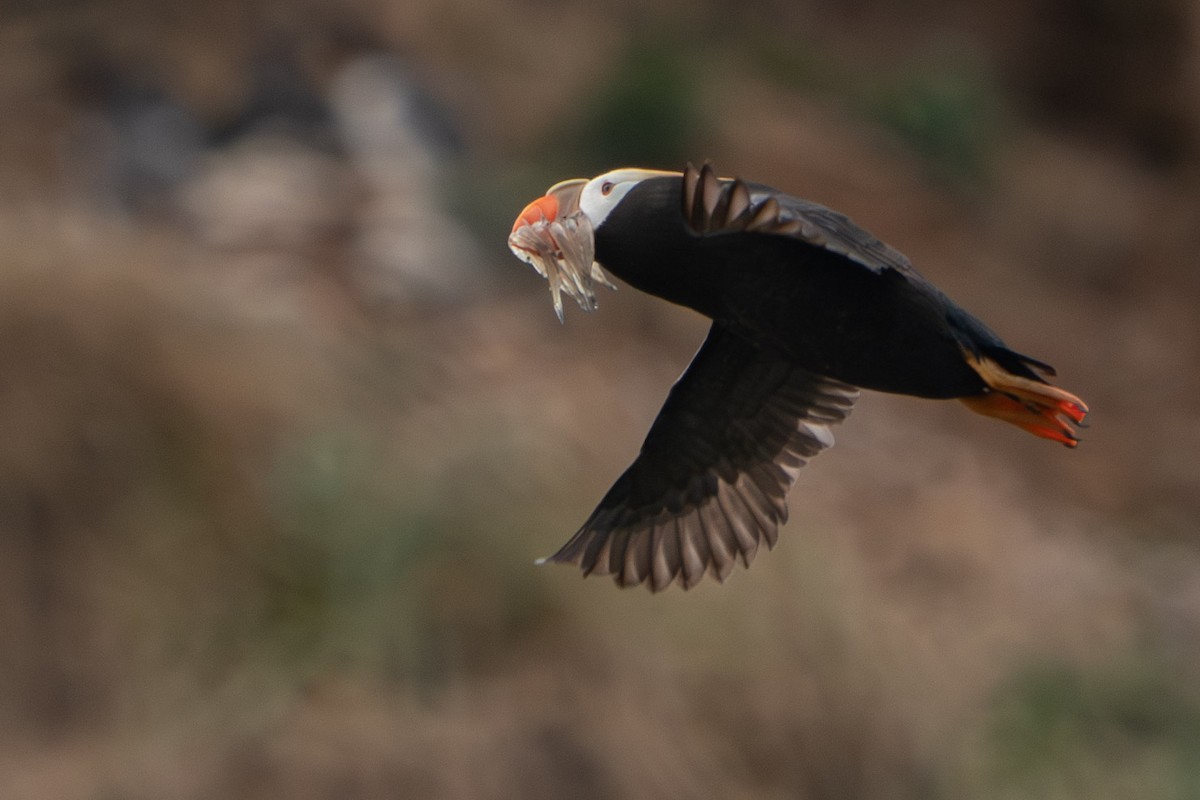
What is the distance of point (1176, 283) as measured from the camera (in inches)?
558

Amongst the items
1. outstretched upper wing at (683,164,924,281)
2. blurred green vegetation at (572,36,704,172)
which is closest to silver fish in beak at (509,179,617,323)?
outstretched upper wing at (683,164,924,281)

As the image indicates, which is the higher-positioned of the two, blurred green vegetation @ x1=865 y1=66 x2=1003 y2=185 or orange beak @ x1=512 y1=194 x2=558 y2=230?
orange beak @ x1=512 y1=194 x2=558 y2=230

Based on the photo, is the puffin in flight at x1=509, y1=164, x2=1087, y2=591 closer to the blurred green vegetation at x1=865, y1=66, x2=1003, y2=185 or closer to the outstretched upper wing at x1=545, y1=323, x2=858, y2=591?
the outstretched upper wing at x1=545, y1=323, x2=858, y2=591

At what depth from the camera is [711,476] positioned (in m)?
4.79

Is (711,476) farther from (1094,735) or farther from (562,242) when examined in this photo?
(1094,735)

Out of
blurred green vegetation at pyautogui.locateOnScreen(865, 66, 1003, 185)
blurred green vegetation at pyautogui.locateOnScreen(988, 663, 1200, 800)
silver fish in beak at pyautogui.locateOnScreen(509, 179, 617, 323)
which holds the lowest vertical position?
blurred green vegetation at pyautogui.locateOnScreen(988, 663, 1200, 800)

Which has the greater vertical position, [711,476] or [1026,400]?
[1026,400]

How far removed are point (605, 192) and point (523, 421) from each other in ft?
15.1

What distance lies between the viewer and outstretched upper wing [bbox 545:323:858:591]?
4.62 meters

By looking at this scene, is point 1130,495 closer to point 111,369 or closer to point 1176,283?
point 1176,283

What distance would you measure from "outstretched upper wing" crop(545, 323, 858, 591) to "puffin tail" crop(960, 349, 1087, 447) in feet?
2.34

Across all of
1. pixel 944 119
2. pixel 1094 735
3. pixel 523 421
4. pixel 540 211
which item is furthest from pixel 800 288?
pixel 944 119

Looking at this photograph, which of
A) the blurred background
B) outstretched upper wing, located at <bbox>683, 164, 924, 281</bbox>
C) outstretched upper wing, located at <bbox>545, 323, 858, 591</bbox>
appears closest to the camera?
outstretched upper wing, located at <bbox>683, 164, 924, 281</bbox>

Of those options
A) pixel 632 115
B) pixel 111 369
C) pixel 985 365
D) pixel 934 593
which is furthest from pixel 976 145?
pixel 985 365
